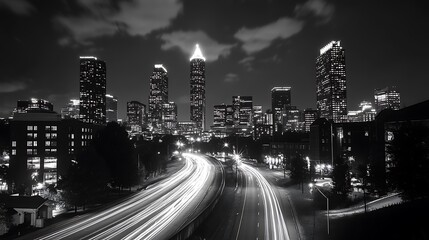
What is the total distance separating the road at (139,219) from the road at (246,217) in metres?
3.99

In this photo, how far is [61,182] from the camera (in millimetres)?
47469

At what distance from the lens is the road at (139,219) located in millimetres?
32531

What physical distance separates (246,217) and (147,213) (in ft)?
46.7

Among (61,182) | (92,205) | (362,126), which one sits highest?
(362,126)

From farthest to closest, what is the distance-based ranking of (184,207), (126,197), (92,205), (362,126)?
1. (362,126)
2. (126,197)
3. (92,205)
4. (184,207)

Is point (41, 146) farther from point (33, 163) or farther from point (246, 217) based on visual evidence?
point (246, 217)

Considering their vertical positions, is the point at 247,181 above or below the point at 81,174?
below

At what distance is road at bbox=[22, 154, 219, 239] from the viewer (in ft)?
107

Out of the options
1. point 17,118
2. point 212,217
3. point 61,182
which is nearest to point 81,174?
point 61,182

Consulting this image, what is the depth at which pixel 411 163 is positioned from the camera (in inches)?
1216

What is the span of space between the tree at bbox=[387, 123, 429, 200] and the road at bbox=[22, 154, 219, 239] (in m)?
25.9

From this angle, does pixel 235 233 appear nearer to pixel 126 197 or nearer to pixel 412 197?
pixel 412 197

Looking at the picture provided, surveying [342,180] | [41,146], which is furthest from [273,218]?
[41,146]

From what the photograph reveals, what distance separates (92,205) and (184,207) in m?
16.4
